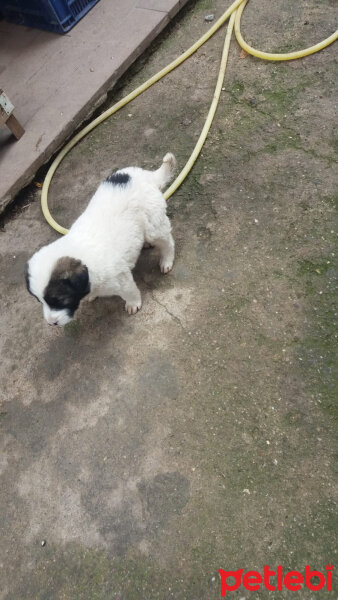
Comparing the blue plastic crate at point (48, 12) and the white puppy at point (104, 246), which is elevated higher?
the blue plastic crate at point (48, 12)

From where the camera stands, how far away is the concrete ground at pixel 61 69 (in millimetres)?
4594

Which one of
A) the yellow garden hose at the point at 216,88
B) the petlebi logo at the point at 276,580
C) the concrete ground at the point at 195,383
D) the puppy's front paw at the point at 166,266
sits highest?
the yellow garden hose at the point at 216,88

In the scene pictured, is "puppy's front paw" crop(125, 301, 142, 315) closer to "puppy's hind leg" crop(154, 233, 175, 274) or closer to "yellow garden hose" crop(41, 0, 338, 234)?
"puppy's hind leg" crop(154, 233, 175, 274)

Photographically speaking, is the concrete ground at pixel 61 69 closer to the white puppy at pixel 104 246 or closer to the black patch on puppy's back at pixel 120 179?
the black patch on puppy's back at pixel 120 179

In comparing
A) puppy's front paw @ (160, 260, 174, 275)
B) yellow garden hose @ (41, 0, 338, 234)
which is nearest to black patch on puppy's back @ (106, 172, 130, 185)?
puppy's front paw @ (160, 260, 174, 275)

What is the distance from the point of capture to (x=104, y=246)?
112 inches

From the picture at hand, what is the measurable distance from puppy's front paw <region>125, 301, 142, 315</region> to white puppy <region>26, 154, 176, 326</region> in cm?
10

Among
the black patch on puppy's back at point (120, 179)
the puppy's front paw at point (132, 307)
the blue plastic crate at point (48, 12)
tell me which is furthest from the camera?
the blue plastic crate at point (48, 12)

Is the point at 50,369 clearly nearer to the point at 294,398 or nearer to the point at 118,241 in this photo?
the point at 118,241

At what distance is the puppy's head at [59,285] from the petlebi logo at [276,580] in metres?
1.91

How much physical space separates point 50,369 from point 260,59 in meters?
4.33

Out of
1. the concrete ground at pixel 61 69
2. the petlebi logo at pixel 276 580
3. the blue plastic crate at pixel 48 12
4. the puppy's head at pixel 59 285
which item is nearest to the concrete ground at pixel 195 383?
the petlebi logo at pixel 276 580

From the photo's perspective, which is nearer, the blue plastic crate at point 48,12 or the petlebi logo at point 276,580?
the petlebi logo at point 276,580

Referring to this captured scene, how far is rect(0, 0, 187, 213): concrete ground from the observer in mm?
4594
